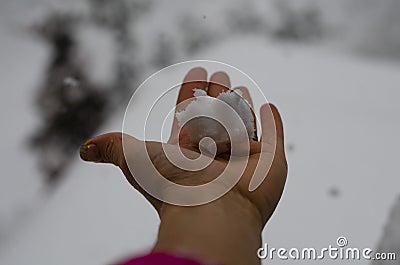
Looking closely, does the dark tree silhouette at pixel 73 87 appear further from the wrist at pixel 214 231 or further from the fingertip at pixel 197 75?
the wrist at pixel 214 231

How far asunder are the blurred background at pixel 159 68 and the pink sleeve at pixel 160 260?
0.24 m

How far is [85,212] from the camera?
48 cm

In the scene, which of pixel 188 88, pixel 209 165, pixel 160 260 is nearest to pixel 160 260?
pixel 160 260

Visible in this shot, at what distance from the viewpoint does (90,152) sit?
1.11 ft

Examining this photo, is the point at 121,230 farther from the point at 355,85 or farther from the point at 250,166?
the point at 355,85

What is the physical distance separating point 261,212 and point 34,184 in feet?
0.97

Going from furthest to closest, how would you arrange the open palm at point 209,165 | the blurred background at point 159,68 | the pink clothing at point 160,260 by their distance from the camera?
the blurred background at point 159,68
the open palm at point 209,165
the pink clothing at point 160,260

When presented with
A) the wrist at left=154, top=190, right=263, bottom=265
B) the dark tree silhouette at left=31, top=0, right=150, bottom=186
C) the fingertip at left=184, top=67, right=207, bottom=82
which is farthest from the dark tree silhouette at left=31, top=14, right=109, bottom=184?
the wrist at left=154, top=190, right=263, bottom=265

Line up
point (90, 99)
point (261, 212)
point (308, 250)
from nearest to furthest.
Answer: point (261, 212)
point (308, 250)
point (90, 99)

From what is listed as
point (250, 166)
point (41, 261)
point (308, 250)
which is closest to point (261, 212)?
point (250, 166)

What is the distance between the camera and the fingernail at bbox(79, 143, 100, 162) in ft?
1.10

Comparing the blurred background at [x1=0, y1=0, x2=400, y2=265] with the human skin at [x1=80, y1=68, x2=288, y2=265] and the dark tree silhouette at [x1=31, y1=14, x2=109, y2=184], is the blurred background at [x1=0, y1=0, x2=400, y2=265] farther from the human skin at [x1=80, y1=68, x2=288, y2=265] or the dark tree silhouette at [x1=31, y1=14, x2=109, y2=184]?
the human skin at [x1=80, y1=68, x2=288, y2=265]

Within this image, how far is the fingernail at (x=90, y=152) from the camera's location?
13.2 inches

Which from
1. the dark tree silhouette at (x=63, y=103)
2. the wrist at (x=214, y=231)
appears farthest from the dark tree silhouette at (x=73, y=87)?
the wrist at (x=214, y=231)
